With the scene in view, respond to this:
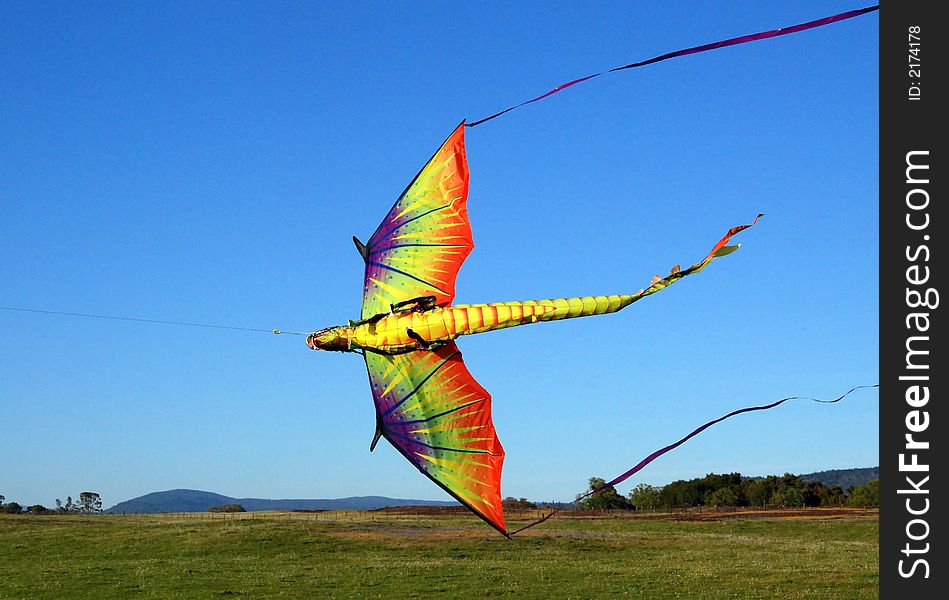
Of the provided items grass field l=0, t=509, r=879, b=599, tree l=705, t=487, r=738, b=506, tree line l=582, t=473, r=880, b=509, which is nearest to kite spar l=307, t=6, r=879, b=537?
grass field l=0, t=509, r=879, b=599

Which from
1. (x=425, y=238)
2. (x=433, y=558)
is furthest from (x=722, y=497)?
(x=425, y=238)

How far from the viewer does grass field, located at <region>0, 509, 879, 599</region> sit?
40.2 meters

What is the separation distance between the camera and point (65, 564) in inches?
1897

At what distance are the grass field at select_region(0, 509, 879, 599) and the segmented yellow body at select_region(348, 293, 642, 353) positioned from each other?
27.9m


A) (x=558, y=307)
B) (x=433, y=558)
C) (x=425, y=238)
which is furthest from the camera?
(x=433, y=558)

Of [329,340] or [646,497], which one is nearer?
[329,340]

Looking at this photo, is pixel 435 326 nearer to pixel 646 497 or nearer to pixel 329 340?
pixel 329 340

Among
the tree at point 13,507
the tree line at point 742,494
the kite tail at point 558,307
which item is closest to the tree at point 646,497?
the tree line at point 742,494

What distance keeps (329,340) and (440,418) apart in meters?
1.66

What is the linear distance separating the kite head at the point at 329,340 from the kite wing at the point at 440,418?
35 cm

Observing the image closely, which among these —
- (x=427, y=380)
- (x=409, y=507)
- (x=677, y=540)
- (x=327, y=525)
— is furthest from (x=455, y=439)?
(x=409, y=507)

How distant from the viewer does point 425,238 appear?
546 inches

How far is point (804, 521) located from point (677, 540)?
42.2 feet
